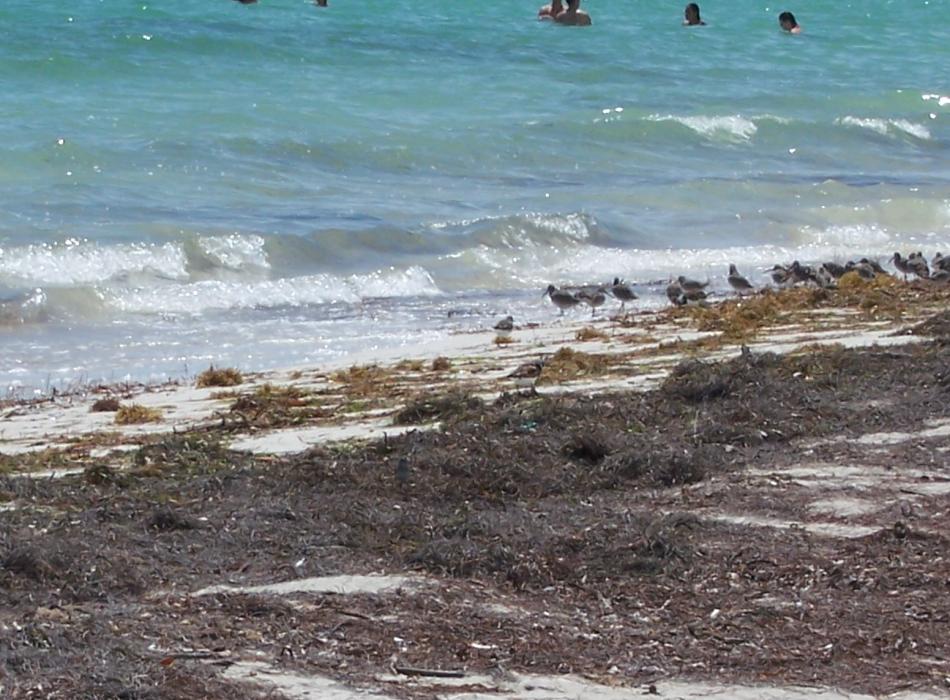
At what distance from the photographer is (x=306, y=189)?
802 inches

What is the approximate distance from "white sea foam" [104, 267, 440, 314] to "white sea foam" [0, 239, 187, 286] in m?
0.58

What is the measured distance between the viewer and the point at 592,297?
14086 millimetres

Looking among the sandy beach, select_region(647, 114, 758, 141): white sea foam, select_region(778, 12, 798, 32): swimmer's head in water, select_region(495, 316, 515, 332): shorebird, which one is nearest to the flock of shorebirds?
select_region(495, 316, 515, 332): shorebird

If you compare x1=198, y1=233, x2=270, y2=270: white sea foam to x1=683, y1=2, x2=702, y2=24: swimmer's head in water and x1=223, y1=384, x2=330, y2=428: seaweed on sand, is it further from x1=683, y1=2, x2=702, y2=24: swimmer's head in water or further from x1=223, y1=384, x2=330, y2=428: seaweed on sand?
x1=683, y1=2, x2=702, y2=24: swimmer's head in water

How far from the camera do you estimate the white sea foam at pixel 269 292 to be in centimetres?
1450

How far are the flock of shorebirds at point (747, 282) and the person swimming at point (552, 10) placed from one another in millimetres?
24802

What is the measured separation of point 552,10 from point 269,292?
26.4 m

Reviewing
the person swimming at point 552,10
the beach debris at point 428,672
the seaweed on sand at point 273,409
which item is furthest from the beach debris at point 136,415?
the person swimming at point 552,10

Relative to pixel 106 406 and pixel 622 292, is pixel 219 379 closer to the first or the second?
pixel 106 406

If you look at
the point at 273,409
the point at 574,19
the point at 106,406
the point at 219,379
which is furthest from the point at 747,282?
the point at 574,19

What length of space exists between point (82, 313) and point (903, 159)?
16.2m

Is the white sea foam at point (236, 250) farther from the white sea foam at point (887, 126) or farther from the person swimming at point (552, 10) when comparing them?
the person swimming at point (552, 10)

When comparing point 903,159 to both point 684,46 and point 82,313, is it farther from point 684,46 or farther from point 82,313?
point 82,313

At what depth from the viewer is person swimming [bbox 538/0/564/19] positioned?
131 feet
